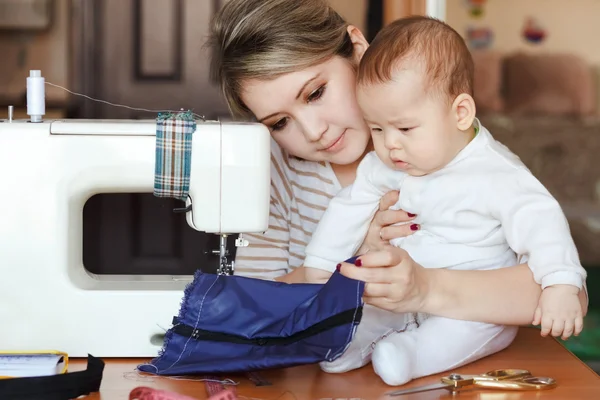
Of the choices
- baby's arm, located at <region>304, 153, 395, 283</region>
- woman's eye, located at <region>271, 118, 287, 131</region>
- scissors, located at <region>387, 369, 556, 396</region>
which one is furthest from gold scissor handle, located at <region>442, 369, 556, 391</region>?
A: woman's eye, located at <region>271, 118, 287, 131</region>

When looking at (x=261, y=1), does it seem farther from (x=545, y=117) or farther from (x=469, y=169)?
(x=545, y=117)

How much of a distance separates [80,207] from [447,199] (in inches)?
24.7

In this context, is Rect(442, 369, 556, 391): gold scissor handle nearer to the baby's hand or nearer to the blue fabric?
the baby's hand

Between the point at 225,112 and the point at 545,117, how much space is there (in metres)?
1.31

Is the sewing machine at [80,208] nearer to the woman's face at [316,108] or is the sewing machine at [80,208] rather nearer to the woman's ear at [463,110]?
the woman's face at [316,108]

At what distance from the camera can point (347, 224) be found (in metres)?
1.67

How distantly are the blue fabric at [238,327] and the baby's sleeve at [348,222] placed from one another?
24cm

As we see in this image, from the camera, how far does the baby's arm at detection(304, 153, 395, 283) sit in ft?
5.43

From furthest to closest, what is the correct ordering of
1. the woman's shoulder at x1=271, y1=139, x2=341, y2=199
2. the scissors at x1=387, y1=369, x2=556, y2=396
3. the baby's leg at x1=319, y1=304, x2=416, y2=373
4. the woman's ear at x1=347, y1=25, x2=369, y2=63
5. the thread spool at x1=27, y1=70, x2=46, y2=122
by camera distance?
the woman's shoulder at x1=271, y1=139, x2=341, y2=199 < the woman's ear at x1=347, y1=25, x2=369, y2=63 < the thread spool at x1=27, y1=70, x2=46, y2=122 < the baby's leg at x1=319, y1=304, x2=416, y2=373 < the scissors at x1=387, y1=369, x2=556, y2=396

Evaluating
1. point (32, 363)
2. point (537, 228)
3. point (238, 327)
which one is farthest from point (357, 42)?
point (32, 363)

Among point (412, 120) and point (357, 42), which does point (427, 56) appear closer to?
point (412, 120)

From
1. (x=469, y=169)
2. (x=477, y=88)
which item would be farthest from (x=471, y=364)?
(x=477, y=88)

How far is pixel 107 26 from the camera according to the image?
147 inches

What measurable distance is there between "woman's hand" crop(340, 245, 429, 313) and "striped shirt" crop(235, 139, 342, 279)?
0.56 metres
